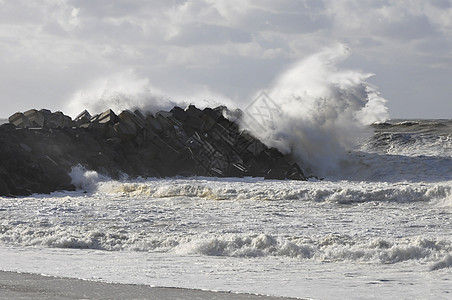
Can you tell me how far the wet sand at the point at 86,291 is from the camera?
17.8 feet

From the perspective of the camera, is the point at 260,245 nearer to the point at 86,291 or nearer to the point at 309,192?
the point at 86,291

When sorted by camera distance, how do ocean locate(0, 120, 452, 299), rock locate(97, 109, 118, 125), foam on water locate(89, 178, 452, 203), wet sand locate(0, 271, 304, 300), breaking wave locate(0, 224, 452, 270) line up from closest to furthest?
wet sand locate(0, 271, 304, 300) → ocean locate(0, 120, 452, 299) → breaking wave locate(0, 224, 452, 270) → foam on water locate(89, 178, 452, 203) → rock locate(97, 109, 118, 125)

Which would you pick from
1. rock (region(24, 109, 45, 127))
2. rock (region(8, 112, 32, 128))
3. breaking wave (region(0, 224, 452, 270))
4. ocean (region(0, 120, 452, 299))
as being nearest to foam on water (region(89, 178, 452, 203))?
ocean (region(0, 120, 452, 299))

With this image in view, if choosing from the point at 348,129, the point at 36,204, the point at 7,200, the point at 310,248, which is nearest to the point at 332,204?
the point at 310,248

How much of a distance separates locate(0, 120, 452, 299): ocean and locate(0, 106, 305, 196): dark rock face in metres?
1.22

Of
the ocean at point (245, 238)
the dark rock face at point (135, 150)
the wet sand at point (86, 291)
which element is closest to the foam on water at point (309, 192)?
the ocean at point (245, 238)

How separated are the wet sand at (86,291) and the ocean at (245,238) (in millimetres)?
212

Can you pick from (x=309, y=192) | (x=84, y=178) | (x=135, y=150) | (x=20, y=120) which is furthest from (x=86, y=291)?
(x=20, y=120)

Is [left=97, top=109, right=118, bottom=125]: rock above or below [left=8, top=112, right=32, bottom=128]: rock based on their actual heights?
below

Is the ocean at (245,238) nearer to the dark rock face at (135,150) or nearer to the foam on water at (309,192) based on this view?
the foam on water at (309,192)

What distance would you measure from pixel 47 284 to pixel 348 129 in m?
18.5

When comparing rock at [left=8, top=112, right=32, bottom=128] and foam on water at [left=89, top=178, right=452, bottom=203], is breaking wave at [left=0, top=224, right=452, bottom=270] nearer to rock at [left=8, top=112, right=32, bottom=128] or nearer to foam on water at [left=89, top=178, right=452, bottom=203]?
foam on water at [left=89, top=178, right=452, bottom=203]

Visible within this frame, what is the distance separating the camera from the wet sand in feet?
17.8

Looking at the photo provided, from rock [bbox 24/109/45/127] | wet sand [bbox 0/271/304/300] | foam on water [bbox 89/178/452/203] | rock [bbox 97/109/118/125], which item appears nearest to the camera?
wet sand [bbox 0/271/304/300]
